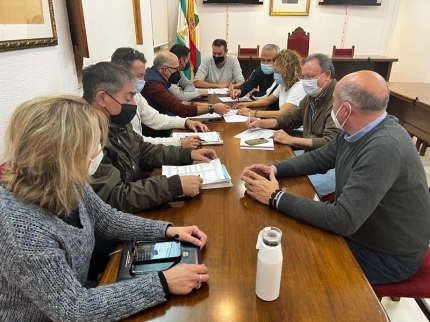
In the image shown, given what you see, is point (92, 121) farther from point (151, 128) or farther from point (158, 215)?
point (151, 128)

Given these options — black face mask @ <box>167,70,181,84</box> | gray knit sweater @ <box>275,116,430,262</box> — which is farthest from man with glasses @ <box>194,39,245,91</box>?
gray knit sweater @ <box>275,116,430,262</box>

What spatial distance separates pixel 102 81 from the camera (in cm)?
140

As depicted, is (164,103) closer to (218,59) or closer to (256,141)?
(256,141)

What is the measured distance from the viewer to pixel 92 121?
0.81 meters

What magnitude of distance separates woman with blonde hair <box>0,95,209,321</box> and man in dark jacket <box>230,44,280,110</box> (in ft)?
8.60

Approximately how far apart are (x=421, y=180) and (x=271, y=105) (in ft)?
6.49

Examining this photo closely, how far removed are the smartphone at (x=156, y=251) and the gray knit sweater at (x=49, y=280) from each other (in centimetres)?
10

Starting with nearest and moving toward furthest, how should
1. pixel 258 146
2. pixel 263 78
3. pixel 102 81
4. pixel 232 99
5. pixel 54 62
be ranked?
1. pixel 102 81
2. pixel 54 62
3. pixel 258 146
4. pixel 232 99
5. pixel 263 78

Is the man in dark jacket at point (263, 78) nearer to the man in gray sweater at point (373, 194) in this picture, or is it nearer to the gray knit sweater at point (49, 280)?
the man in gray sweater at point (373, 194)

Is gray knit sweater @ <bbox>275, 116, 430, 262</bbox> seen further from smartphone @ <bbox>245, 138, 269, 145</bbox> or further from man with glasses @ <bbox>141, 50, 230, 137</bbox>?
man with glasses @ <bbox>141, 50, 230, 137</bbox>

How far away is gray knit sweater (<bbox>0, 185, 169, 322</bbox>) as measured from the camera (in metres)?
0.68

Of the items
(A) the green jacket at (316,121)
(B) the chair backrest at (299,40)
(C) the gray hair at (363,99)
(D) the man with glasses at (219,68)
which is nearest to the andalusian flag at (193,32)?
(D) the man with glasses at (219,68)

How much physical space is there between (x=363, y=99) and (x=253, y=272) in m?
0.79

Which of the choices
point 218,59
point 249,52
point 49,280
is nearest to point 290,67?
point 218,59
